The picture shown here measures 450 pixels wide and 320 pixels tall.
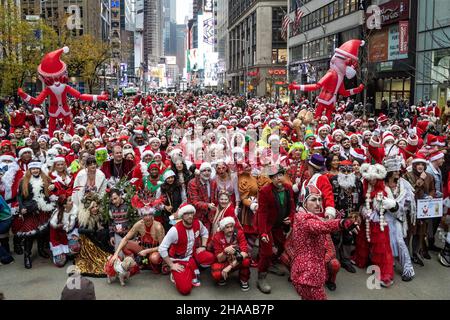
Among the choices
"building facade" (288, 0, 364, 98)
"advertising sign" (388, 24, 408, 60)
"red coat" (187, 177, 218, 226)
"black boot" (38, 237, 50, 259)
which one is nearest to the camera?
"red coat" (187, 177, 218, 226)

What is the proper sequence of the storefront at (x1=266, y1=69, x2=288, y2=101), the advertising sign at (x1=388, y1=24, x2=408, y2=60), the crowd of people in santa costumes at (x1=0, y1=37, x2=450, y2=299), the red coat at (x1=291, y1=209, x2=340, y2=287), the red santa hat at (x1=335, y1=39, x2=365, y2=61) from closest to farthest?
the red coat at (x1=291, y1=209, x2=340, y2=287) → the crowd of people in santa costumes at (x1=0, y1=37, x2=450, y2=299) → the red santa hat at (x1=335, y1=39, x2=365, y2=61) → the advertising sign at (x1=388, y1=24, x2=408, y2=60) → the storefront at (x1=266, y1=69, x2=288, y2=101)

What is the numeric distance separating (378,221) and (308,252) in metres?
2.13

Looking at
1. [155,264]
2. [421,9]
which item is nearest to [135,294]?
[155,264]

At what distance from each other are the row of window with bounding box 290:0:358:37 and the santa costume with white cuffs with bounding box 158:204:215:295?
97.3ft

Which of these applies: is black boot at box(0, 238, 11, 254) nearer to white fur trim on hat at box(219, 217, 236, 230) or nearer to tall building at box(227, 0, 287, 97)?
white fur trim on hat at box(219, 217, 236, 230)

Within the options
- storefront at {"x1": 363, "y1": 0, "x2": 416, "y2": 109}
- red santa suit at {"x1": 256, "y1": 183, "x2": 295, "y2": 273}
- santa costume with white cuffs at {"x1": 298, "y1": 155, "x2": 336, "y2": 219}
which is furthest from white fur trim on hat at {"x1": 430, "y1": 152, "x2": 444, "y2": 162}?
storefront at {"x1": 363, "y1": 0, "x2": 416, "y2": 109}

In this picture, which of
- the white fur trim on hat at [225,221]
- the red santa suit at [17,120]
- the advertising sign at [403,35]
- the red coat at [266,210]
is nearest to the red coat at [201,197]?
the white fur trim on hat at [225,221]

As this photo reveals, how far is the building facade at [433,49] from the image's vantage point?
968 inches

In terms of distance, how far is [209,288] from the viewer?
6309 mm

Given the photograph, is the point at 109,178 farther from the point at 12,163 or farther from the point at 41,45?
the point at 41,45

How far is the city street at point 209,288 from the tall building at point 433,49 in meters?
19.9

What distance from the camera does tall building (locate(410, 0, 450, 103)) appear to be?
80.7 feet

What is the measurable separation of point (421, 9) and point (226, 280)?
26266mm

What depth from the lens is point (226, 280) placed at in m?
6.46
